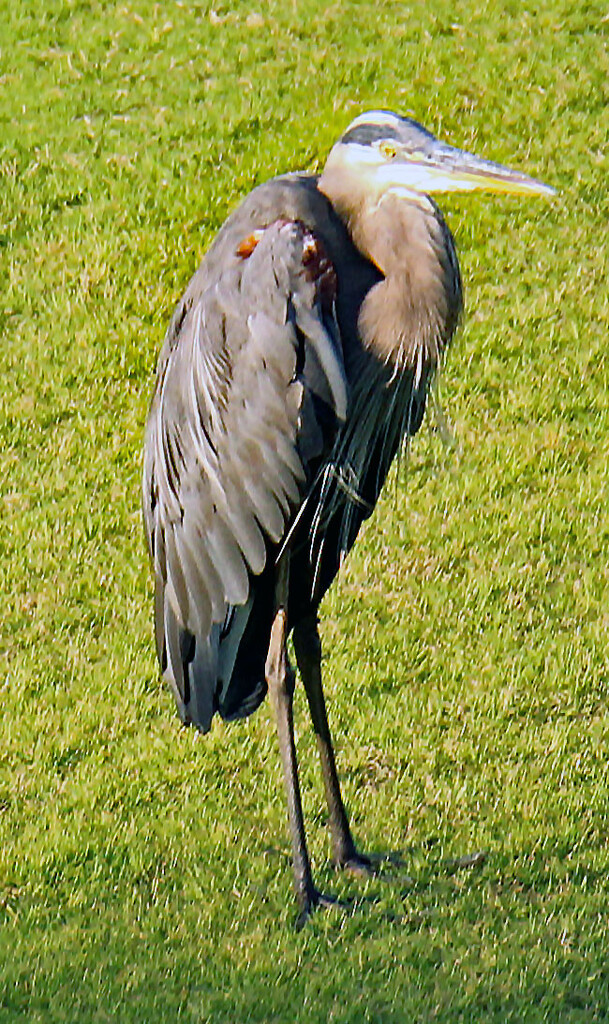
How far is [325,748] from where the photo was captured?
516 centimetres

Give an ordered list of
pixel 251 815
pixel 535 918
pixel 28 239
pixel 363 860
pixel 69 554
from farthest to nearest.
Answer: pixel 28 239 → pixel 69 554 → pixel 251 815 → pixel 363 860 → pixel 535 918

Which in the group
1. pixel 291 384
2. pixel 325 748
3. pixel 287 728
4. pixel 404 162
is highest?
pixel 404 162

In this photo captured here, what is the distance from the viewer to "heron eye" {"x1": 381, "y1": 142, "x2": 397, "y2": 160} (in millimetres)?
4578

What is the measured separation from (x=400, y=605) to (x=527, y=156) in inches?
139

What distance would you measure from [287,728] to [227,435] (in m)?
0.98

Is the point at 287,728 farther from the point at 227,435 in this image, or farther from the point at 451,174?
the point at 451,174

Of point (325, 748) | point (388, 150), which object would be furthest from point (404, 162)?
point (325, 748)

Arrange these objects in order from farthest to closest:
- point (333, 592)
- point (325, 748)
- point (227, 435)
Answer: point (333, 592)
point (325, 748)
point (227, 435)

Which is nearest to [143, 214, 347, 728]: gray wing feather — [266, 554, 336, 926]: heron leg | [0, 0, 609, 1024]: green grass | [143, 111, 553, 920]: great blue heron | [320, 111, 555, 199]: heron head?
[143, 111, 553, 920]: great blue heron

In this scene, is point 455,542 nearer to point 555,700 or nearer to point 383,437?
point 555,700

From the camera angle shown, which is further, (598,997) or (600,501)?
(600,501)

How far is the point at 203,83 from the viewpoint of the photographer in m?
9.92

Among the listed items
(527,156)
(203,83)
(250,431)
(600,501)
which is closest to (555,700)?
(600,501)

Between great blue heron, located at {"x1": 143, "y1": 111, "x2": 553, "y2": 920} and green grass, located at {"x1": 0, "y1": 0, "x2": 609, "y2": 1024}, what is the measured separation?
576mm
